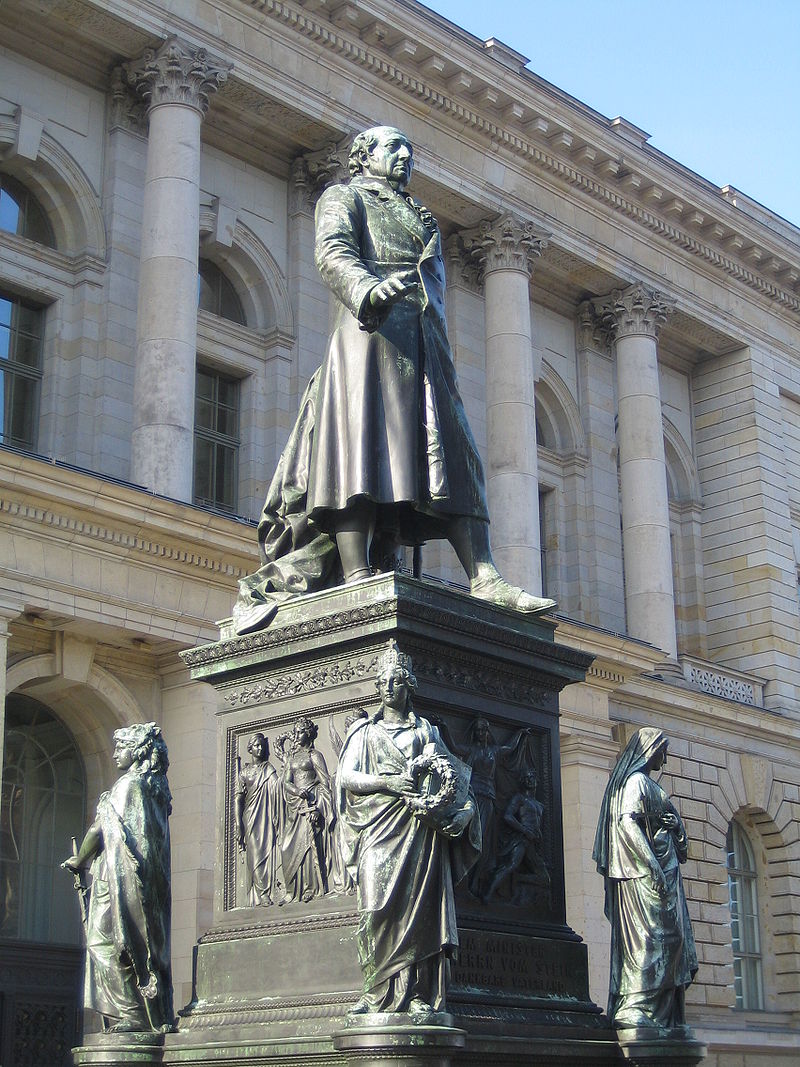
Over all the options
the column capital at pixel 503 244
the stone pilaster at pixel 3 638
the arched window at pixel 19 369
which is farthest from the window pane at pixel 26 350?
the column capital at pixel 503 244

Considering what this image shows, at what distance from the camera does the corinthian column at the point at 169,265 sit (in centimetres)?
2320

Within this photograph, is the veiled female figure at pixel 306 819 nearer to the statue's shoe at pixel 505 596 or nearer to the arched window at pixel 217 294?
the statue's shoe at pixel 505 596

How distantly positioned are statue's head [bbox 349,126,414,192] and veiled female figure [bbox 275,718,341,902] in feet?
9.92

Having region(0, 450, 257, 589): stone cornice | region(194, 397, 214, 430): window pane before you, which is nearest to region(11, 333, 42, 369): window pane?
region(194, 397, 214, 430): window pane

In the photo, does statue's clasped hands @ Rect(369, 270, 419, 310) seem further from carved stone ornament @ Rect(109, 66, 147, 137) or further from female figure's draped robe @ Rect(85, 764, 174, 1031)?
carved stone ornament @ Rect(109, 66, 147, 137)

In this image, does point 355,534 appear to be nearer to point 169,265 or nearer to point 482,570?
point 482,570

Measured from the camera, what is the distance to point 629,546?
3259 cm

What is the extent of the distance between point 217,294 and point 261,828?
69.7 ft

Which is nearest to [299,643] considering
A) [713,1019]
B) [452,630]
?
[452,630]

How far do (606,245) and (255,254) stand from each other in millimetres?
8771

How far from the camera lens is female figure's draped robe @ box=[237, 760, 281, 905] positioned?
745 centimetres

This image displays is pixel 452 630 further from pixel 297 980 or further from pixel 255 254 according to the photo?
pixel 255 254

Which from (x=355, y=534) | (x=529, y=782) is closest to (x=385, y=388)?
(x=355, y=534)

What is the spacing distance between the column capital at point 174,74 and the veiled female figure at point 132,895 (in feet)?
62.9
